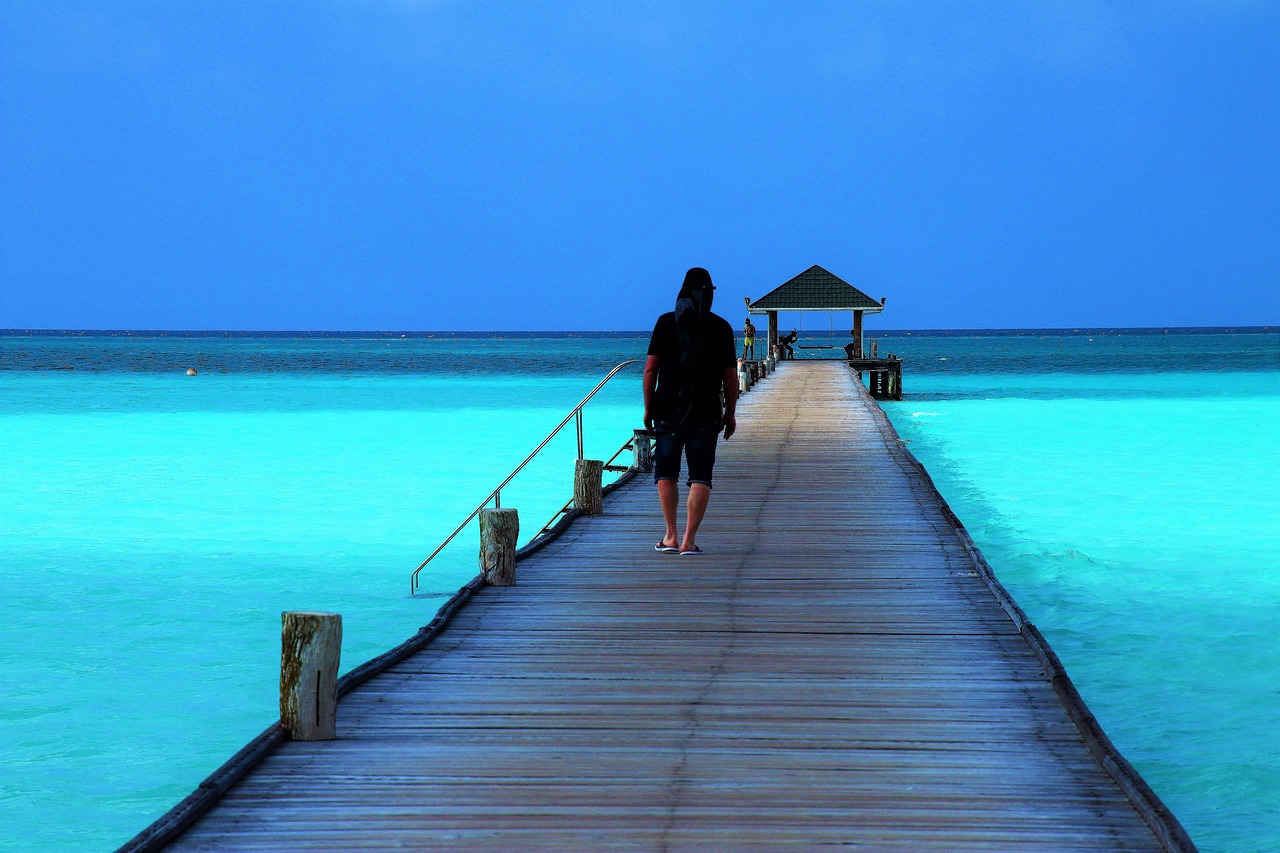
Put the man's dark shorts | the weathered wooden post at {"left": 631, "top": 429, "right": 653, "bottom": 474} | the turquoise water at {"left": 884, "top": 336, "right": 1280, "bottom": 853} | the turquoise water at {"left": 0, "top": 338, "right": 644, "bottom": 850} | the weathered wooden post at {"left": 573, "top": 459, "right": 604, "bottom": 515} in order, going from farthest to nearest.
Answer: the weathered wooden post at {"left": 631, "top": 429, "right": 653, "bottom": 474}, the weathered wooden post at {"left": 573, "top": 459, "right": 604, "bottom": 515}, the turquoise water at {"left": 0, "top": 338, "right": 644, "bottom": 850}, the man's dark shorts, the turquoise water at {"left": 884, "top": 336, "right": 1280, "bottom": 853}

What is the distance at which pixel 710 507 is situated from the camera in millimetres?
10562

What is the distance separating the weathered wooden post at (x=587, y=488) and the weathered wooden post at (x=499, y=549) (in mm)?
2939

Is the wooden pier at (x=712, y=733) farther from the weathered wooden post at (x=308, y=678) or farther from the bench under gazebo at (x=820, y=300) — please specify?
the bench under gazebo at (x=820, y=300)

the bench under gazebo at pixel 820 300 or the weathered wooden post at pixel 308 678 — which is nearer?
the weathered wooden post at pixel 308 678

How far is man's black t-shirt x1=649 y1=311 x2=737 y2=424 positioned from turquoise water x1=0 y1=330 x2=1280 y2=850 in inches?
129

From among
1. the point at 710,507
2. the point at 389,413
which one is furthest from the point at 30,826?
the point at 389,413

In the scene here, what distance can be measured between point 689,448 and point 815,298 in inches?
1211

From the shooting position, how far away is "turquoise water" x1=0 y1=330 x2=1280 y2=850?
7328mm

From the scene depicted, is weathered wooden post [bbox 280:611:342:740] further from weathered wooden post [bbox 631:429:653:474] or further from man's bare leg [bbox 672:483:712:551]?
weathered wooden post [bbox 631:429:653:474]

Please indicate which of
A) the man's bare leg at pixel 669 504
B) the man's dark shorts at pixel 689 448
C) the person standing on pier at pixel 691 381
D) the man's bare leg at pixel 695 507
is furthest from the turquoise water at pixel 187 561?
the person standing on pier at pixel 691 381

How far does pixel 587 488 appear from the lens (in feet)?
33.8

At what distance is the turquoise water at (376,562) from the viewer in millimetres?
7328

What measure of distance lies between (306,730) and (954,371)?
227 ft

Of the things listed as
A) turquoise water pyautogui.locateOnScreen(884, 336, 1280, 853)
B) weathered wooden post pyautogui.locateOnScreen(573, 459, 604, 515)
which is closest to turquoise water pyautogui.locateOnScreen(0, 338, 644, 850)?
weathered wooden post pyautogui.locateOnScreen(573, 459, 604, 515)
